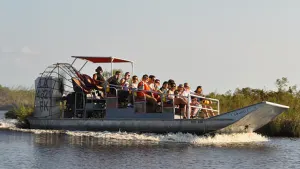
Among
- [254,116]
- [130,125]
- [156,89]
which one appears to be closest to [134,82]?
[156,89]

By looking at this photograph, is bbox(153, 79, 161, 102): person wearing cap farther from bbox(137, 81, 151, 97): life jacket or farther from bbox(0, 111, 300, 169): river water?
bbox(0, 111, 300, 169): river water

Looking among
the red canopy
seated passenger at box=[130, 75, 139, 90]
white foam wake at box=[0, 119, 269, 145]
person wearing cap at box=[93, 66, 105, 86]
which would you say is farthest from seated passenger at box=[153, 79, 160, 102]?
person wearing cap at box=[93, 66, 105, 86]

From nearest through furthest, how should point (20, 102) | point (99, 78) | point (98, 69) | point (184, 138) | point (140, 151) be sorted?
point (140, 151), point (184, 138), point (98, 69), point (99, 78), point (20, 102)

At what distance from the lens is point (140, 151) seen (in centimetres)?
2053

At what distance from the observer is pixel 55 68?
90.5 feet

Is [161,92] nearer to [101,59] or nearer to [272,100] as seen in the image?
[101,59]

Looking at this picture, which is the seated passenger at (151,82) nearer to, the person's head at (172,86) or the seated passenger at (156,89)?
the seated passenger at (156,89)

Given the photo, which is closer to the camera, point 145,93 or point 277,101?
point 145,93

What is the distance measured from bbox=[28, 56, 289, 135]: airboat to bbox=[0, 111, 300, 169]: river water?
0.37m

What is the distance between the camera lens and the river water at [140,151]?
1781 centimetres

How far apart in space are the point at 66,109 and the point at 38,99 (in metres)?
1.37

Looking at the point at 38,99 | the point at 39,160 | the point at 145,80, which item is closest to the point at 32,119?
the point at 38,99

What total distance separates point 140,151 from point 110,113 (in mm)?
5126

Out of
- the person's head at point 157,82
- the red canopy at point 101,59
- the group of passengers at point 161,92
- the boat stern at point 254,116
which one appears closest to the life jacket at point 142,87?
the group of passengers at point 161,92
